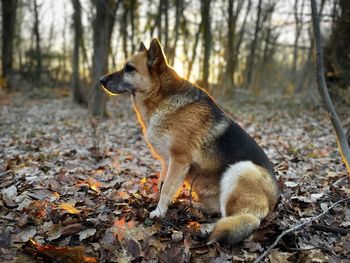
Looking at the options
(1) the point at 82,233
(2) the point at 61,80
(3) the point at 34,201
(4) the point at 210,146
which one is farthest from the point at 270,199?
(2) the point at 61,80

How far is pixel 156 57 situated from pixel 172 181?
1589mm

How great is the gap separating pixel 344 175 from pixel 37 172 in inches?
201

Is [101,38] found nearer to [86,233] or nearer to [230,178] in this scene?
[230,178]

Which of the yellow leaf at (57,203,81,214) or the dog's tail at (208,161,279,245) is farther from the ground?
the dog's tail at (208,161,279,245)

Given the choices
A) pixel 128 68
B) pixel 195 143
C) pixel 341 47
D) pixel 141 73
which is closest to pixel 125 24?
pixel 341 47

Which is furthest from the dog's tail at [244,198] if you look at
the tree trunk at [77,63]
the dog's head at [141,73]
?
the tree trunk at [77,63]

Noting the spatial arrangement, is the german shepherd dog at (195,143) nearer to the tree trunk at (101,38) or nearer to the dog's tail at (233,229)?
A: the dog's tail at (233,229)

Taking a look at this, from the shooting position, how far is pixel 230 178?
3984mm

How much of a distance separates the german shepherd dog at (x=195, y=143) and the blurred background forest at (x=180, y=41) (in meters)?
0.52

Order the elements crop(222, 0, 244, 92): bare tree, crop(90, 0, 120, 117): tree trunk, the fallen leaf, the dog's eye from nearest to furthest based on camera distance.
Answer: the fallen leaf
the dog's eye
crop(90, 0, 120, 117): tree trunk
crop(222, 0, 244, 92): bare tree

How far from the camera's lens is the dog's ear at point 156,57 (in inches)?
171

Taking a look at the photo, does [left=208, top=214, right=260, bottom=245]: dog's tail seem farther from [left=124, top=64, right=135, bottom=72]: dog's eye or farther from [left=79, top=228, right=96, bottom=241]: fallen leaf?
[left=124, top=64, right=135, bottom=72]: dog's eye

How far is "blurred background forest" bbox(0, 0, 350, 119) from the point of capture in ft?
45.3

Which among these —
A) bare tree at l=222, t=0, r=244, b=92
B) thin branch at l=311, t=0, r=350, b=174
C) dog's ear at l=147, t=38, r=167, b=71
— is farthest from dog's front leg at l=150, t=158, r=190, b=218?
bare tree at l=222, t=0, r=244, b=92
